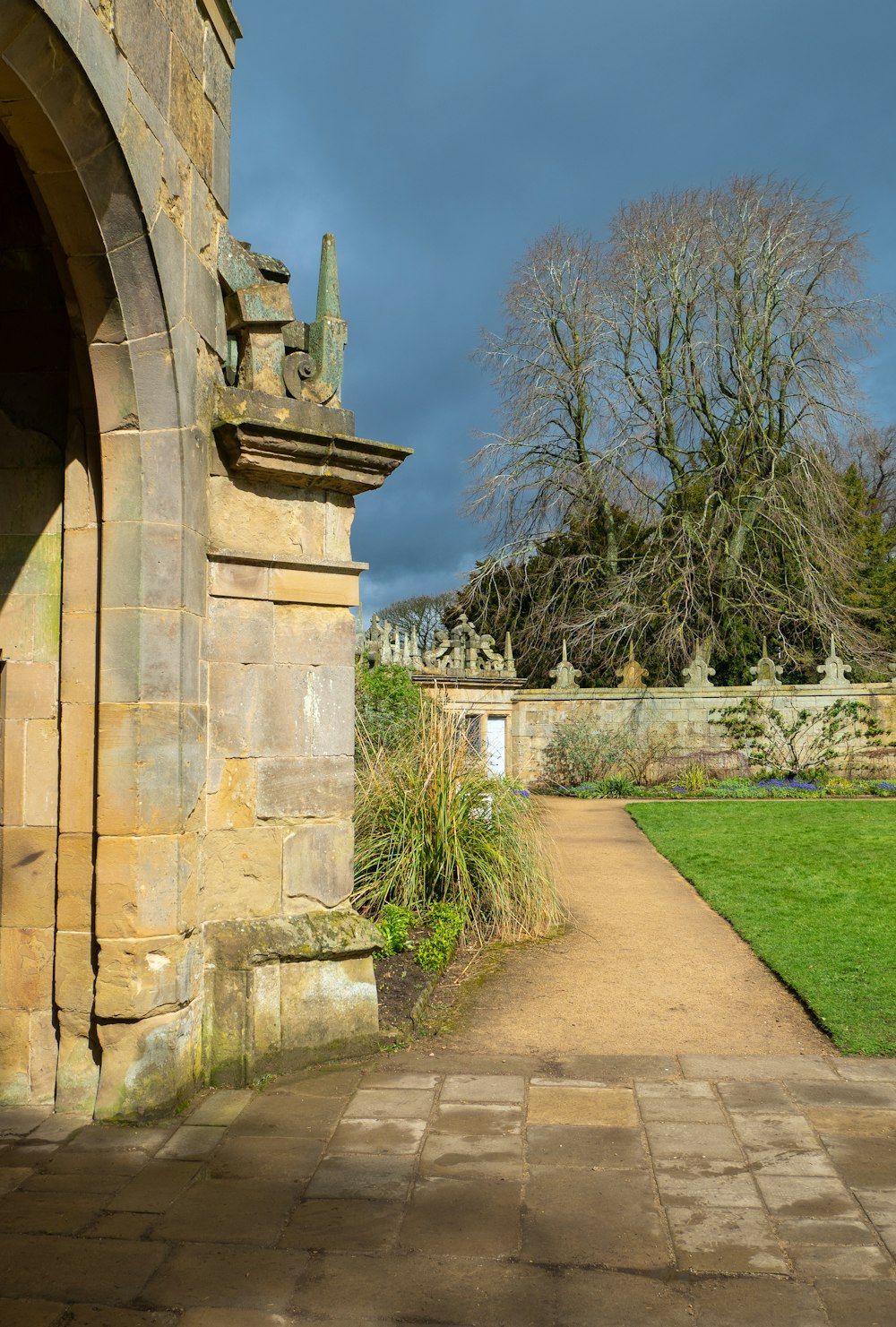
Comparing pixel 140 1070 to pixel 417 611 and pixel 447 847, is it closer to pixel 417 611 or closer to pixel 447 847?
pixel 447 847

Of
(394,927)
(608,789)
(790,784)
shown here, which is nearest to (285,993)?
(394,927)

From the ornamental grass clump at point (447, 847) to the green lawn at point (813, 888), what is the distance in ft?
5.33

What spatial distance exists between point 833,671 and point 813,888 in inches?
502

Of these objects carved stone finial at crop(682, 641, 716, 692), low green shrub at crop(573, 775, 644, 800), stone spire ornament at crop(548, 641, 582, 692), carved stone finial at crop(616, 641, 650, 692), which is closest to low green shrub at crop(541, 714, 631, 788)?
stone spire ornament at crop(548, 641, 582, 692)

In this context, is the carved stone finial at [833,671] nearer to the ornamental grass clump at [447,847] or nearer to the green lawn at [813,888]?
the green lawn at [813,888]

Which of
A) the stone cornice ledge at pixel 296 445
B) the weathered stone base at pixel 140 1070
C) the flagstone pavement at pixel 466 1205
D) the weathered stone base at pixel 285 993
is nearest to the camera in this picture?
the flagstone pavement at pixel 466 1205

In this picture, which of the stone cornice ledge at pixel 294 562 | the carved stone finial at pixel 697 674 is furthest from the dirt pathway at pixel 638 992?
the carved stone finial at pixel 697 674

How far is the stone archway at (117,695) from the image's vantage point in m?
3.88

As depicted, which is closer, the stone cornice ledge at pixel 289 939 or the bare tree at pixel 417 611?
the stone cornice ledge at pixel 289 939

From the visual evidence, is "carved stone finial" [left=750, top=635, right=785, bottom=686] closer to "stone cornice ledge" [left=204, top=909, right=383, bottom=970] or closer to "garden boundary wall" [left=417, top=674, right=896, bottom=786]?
"garden boundary wall" [left=417, top=674, right=896, bottom=786]

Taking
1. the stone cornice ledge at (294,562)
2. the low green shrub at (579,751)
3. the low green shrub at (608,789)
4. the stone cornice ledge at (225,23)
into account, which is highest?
the stone cornice ledge at (225,23)

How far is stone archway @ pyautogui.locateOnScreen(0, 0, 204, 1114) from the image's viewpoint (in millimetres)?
3881

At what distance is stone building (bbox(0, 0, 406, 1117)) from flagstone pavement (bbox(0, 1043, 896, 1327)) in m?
0.41

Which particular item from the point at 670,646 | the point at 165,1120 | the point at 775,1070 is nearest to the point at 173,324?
the point at 165,1120
